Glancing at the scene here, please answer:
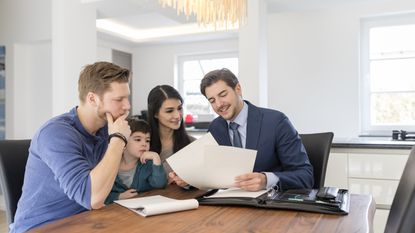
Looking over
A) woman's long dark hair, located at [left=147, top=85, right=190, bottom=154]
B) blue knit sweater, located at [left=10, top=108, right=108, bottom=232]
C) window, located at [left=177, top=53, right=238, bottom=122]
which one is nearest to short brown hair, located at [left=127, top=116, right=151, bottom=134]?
woman's long dark hair, located at [left=147, top=85, right=190, bottom=154]

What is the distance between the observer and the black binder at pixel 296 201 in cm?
106

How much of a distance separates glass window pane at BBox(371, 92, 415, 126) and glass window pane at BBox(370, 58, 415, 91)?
0.31ft

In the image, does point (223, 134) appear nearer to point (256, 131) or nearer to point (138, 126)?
point (256, 131)

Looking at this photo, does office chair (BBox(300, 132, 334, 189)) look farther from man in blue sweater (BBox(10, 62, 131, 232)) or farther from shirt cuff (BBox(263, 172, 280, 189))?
man in blue sweater (BBox(10, 62, 131, 232))

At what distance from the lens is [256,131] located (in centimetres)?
166

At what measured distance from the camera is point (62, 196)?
120 cm

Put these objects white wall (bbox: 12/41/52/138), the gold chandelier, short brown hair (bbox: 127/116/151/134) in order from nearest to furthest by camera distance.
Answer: the gold chandelier
short brown hair (bbox: 127/116/151/134)
white wall (bbox: 12/41/52/138)

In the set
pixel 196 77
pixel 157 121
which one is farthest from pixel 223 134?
pixel 196 77

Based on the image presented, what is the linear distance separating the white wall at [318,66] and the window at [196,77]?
1251 millimetres

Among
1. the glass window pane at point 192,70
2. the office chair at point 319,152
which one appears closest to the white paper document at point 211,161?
the office chair at point 319,152

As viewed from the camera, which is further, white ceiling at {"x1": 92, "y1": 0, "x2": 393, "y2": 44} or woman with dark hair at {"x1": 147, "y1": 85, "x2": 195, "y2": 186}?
white ceiling at {"x1": 92, "y1": 0, "x2": 393, "y2": 44}

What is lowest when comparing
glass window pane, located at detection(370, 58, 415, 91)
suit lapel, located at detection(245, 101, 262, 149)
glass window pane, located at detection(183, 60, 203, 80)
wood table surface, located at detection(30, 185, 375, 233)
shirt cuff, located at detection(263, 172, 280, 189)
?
wood table surface, located at detection(30, 185, 375, 233)

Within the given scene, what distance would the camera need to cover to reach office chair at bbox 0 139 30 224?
1.46 metres

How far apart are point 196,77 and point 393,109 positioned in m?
2.97
